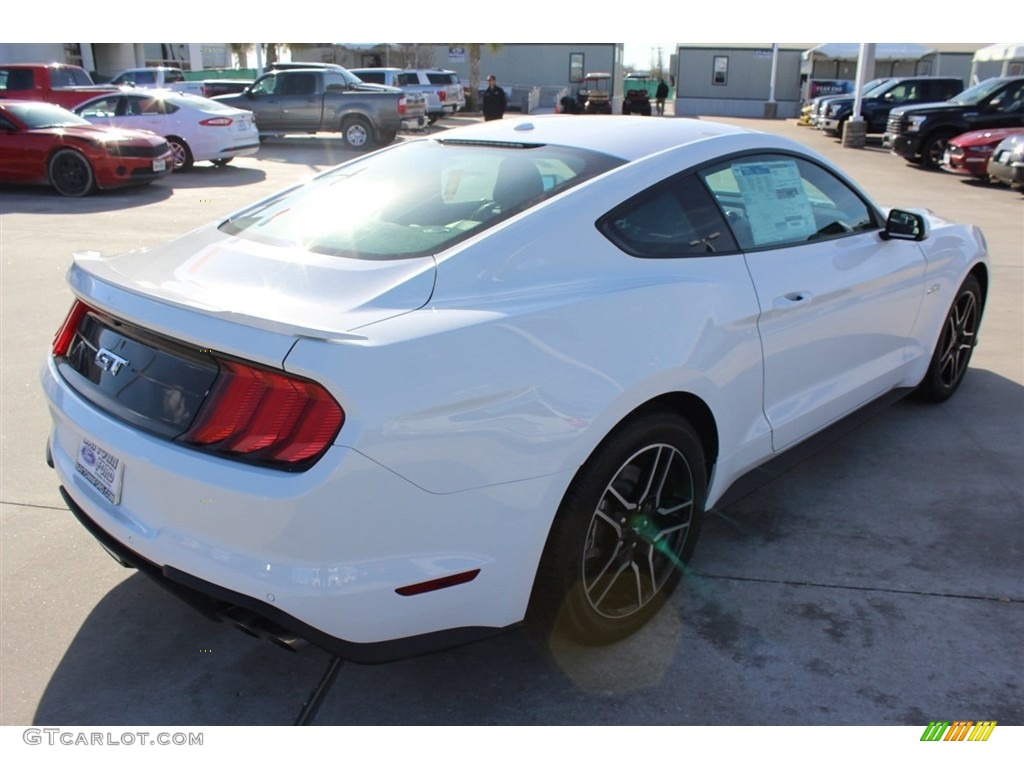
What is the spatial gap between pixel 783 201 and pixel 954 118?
16.6m

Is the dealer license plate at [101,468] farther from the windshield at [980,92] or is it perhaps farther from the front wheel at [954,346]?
the windshield at [980,92]

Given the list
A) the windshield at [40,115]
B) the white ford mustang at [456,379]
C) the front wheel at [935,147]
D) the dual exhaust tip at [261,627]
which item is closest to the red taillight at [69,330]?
the white ford mustang at [456,379]

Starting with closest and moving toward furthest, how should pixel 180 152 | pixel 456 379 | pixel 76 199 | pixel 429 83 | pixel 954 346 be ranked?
pixel 456 379
pixel 954 346
pixel 76 199
pixel 180 152
pixel 429 83

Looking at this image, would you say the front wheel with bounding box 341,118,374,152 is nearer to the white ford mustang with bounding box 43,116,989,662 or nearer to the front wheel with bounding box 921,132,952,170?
the front wheel with bounding box 921,132,952,170

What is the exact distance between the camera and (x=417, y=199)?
3043 mm

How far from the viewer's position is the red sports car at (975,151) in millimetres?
15047

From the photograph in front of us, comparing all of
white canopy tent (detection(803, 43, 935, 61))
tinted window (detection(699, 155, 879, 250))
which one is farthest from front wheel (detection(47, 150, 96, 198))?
white canopy tent (detection(803, 43, 935, 61))

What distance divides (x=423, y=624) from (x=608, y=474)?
69 centimetres

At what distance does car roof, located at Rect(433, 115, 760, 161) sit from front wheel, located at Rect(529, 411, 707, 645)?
41.2 inches

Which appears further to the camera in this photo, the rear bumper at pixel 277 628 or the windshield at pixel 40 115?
the windshield at pixel 40 115

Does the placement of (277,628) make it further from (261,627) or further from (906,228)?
(906,228)
